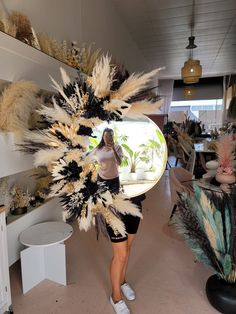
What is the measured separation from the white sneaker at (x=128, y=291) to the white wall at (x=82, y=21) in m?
2.21

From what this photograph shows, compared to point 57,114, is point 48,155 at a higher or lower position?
lower

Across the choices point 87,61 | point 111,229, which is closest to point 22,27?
point 87,61

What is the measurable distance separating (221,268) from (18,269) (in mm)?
1610

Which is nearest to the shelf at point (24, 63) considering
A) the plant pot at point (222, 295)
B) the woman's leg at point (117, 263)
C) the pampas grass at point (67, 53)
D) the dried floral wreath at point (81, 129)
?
the pampas grass at point (67, 53)

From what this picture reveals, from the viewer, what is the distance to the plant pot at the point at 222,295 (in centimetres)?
150

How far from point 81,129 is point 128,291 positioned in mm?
1241

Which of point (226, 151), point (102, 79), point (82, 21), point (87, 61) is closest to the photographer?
point (102, 79)

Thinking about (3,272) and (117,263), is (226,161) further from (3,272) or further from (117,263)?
(3,272)

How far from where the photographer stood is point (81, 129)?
1146mm

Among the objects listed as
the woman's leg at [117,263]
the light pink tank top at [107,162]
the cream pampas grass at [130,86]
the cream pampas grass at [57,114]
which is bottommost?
the woman's leg at [117,263]

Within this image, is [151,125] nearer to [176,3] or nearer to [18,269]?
[18,269]

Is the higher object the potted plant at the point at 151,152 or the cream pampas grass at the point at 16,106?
the cream pampas grass at the point at 16,106

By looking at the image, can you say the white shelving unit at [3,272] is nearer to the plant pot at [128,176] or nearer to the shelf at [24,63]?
the plant pot at [128,176]

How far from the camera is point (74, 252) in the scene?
7.43 ft
